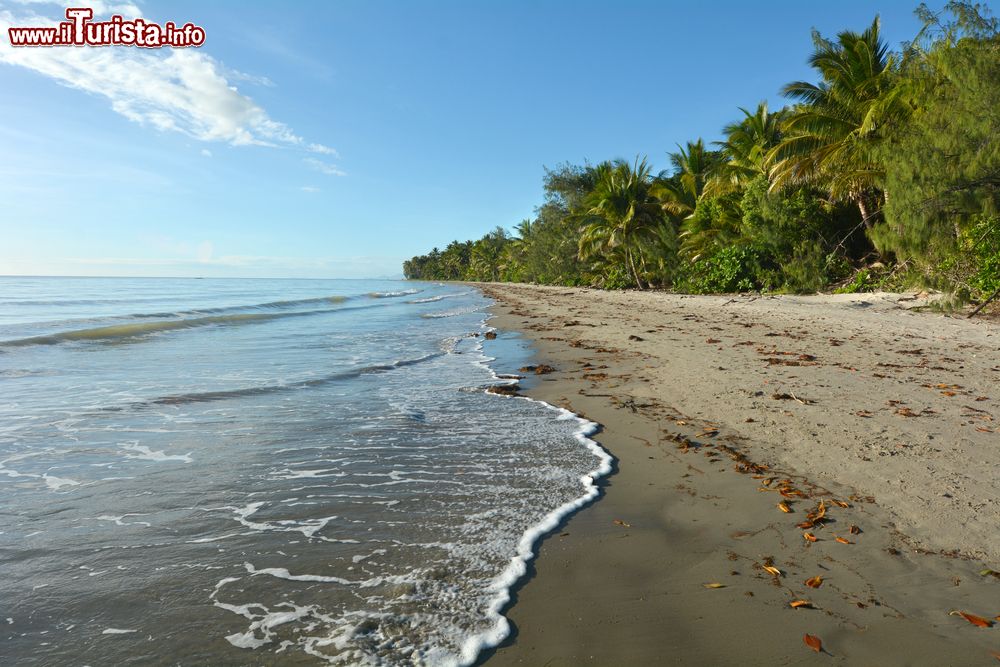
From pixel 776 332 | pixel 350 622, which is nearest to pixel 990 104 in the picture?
Answer: pixel 776 332

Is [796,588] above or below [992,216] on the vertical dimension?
below

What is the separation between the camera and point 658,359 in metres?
8.59

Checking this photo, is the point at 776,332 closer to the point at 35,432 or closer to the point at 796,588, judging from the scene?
the point at 796,588

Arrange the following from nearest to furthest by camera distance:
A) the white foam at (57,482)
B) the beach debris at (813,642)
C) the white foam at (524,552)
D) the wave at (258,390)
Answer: the beach debris at (813,642), the white foam at (524,552), the white foam at (57,482), the wave at (258,390)

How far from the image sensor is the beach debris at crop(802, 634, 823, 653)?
80.8 inches

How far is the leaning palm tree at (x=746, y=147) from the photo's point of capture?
Answer: 73.9 feet

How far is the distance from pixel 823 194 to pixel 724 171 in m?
4.22

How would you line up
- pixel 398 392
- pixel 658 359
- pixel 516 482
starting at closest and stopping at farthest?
pixel 516 482, pixel 398 392, pixel 658 359

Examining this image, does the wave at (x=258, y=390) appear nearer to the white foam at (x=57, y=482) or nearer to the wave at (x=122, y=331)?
the white foam at (x=57, y=482)

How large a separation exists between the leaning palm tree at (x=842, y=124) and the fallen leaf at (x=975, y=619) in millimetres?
16474

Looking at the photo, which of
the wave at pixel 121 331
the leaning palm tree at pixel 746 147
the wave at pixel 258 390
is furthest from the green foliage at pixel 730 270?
the wave at pixel 121 331

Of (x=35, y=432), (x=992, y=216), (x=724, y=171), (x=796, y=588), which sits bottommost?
(x=35, y=432)

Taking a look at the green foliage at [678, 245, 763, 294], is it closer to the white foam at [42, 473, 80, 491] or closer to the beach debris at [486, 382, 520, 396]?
the beach debris at [486, 382, 520, 396]

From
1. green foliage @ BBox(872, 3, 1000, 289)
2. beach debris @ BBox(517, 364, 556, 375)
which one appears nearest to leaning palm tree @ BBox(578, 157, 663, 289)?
green foliage @ BBox(872, 3, 1000, 289)
